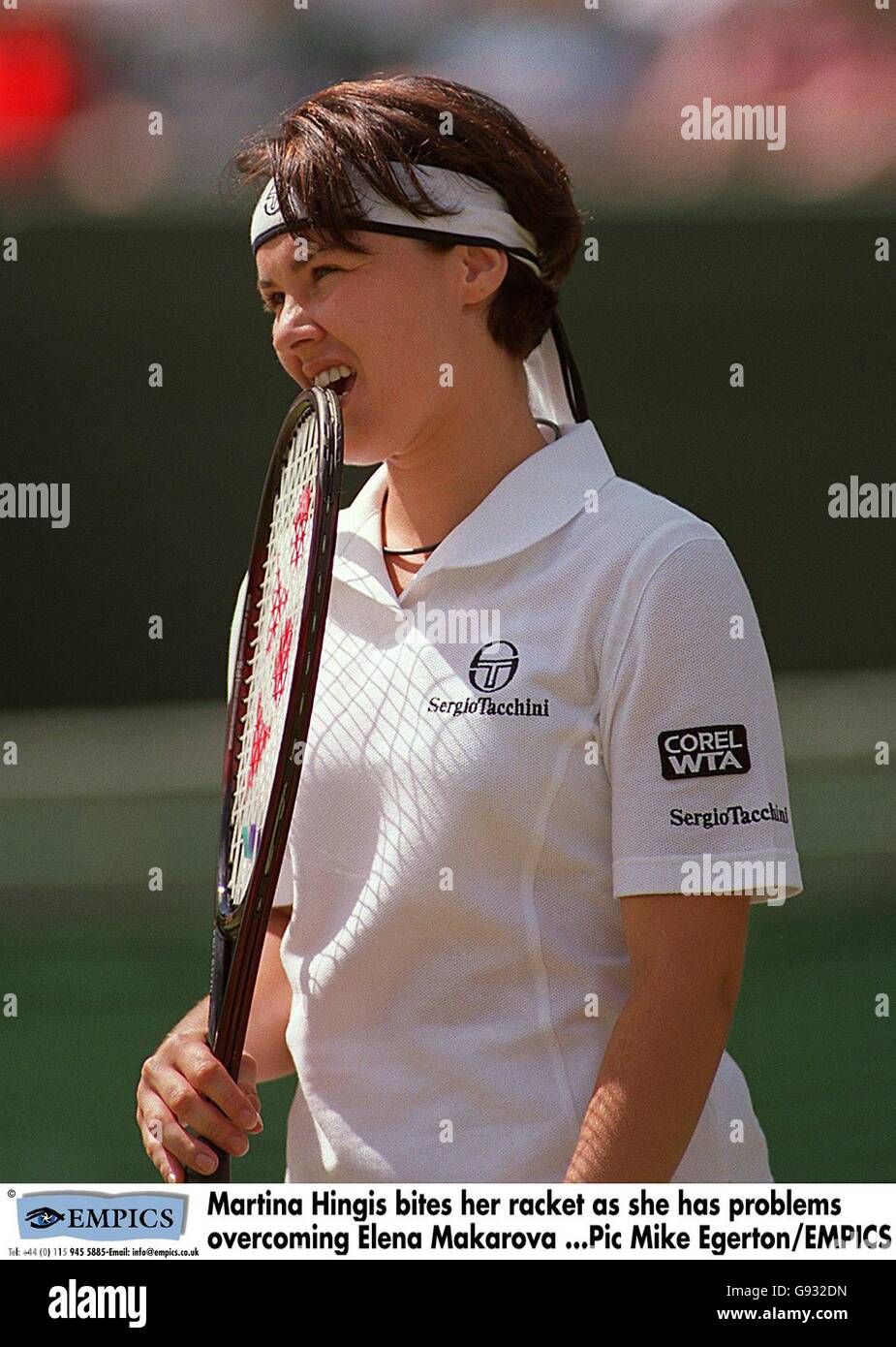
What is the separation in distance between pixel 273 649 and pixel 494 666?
22 cm

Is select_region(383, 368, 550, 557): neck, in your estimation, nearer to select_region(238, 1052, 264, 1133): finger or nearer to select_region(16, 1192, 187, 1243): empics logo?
select_region(238, 1052, 264, 1133): finger

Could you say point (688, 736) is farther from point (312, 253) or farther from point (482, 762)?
point (312, 253)

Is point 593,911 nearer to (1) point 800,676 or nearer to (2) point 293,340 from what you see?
(2) point 293,340

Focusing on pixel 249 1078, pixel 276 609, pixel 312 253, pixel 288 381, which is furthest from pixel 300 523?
pixel 288 381

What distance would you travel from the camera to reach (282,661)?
149 cm

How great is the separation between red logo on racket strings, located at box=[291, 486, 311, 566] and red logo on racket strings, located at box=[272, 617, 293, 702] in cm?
5

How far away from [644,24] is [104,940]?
180 inches

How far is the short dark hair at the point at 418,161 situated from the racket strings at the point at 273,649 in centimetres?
17

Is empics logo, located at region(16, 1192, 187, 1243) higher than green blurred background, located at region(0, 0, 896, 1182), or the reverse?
green blurred background, located at region(0, 0, 896, 1182)

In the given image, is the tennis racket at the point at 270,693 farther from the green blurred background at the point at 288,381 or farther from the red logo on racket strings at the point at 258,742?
the green blurred background at the point at 288,381

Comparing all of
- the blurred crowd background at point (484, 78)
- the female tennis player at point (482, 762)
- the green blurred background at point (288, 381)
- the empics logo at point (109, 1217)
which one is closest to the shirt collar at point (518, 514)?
the female tennis player at point (482, 762)

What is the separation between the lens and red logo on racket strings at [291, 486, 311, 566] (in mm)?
1503

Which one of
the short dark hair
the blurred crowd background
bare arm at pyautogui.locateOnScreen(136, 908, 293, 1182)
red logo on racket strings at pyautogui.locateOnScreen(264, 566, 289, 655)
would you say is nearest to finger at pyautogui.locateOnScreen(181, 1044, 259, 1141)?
bare arm at pyautogui.locateOnScreen(136, 908, 293, 1182)

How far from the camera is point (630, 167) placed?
791cm
